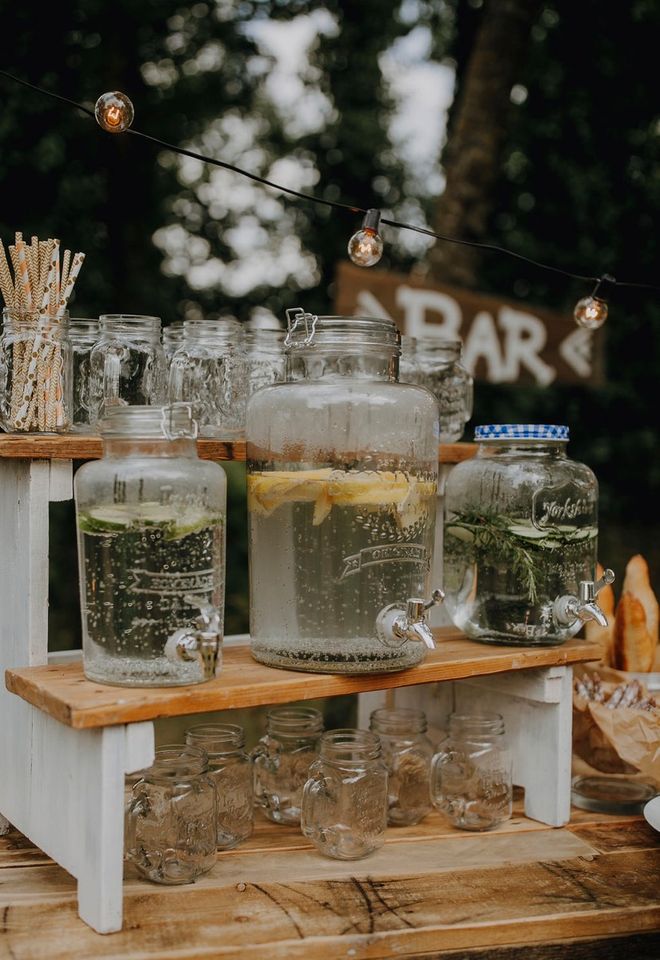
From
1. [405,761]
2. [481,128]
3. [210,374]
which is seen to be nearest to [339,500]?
[210,374]

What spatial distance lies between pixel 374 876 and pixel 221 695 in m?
0.37

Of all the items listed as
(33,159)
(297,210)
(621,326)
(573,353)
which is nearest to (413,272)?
(297,210)

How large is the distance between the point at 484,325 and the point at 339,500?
170 cm

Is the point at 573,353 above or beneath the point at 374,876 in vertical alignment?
above

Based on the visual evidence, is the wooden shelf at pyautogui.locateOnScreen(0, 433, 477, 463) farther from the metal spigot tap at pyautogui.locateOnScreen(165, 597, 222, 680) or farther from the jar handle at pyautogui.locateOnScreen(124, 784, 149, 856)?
the jar handle at pyautogui.locateOnScreen(124, 784, 149, 856)

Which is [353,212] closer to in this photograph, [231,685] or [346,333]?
[346,333]

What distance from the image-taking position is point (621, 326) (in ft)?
18.7

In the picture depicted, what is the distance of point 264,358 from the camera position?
5.34 feet

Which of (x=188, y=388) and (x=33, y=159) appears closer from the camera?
(x=188, y=388)

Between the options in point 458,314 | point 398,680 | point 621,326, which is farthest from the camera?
point 621,326

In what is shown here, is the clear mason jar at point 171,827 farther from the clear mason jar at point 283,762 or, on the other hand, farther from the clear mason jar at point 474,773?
the clear mason jar at point 474,773

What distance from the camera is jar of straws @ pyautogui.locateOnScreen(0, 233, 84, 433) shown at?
56.8 inches

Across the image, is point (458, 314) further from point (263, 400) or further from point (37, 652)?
point (37, 652)

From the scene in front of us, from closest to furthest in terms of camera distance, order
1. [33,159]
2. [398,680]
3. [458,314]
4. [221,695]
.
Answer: [221,695], [398,680], [458,314], [33,159]
